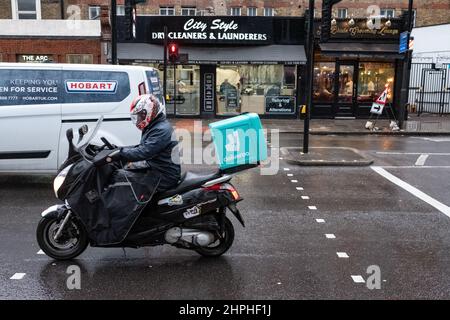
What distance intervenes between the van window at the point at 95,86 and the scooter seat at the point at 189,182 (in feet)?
13.6

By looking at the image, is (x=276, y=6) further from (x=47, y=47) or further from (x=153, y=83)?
(x=153, y=83)

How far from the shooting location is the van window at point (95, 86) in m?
9.25

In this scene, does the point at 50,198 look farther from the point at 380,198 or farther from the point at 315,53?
the point at 315,53

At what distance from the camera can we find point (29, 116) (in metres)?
9.07

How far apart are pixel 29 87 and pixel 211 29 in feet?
46.5

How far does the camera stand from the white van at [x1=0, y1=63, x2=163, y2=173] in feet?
29.7

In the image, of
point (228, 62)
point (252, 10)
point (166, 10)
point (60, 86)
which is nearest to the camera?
point (60, 86)

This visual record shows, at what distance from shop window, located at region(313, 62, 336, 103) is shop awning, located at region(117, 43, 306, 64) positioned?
3.80ft

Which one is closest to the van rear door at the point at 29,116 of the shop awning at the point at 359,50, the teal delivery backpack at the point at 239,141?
the teal delivery backpack at the point at 239,141

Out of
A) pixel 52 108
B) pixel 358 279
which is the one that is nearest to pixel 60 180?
pixel 358 279

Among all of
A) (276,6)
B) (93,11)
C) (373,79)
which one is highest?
(276,6)

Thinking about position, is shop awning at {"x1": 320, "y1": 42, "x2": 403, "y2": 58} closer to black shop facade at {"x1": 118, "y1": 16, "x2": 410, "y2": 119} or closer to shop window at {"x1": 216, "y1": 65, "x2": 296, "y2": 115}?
black shop facade at {"x1": 118, "y1": 16, "x2": 410, "y2": 119}
